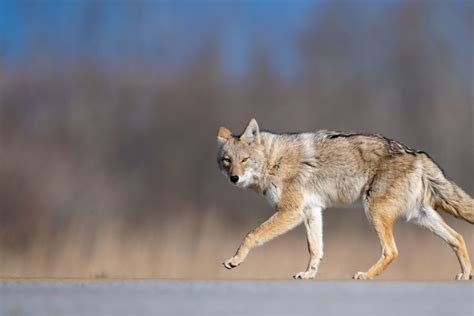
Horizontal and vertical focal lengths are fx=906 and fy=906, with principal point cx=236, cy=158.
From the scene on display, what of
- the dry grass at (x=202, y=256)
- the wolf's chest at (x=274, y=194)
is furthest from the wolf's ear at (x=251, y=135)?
the dry grass at (x=202, y=256)

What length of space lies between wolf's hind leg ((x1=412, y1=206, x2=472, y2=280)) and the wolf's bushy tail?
0.37 ft

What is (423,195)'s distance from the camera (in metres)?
7.47

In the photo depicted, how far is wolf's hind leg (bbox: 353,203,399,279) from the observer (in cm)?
715

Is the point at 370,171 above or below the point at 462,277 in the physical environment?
above

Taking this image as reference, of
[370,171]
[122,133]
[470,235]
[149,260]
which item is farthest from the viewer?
[122,133]

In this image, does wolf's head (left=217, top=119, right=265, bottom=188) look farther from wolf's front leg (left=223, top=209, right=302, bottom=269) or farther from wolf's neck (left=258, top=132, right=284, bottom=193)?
wolf's front leg (left=223, top=209, right=302, bottom=269)

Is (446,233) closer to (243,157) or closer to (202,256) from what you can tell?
(243,157)

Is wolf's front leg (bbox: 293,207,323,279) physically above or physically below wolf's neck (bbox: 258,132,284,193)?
below

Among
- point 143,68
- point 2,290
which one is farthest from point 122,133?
point 2,290

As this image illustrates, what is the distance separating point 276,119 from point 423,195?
7.12 meters

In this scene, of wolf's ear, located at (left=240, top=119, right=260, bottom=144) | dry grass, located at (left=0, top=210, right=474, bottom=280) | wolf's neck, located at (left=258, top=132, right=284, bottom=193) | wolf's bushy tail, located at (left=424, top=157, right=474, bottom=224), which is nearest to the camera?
wolf's bushy tail, located at (left=424, top=157, right=474, bottom=224)

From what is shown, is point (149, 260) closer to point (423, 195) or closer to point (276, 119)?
point (423, 195)

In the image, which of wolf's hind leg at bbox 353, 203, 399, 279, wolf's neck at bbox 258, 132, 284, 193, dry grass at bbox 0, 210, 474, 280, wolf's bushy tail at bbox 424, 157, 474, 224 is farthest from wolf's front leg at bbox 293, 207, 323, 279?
dry grass at bbox 0, 210, 474, 280

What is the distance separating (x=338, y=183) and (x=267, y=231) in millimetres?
767
